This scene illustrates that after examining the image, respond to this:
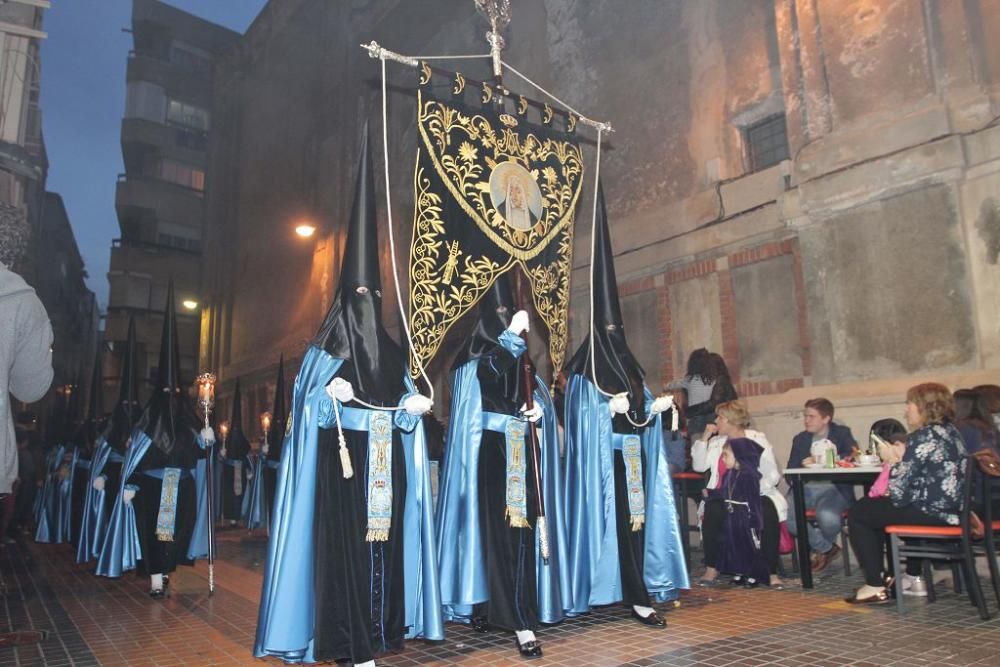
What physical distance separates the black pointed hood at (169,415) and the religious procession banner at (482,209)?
3.32m

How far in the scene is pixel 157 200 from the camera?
1124 inches

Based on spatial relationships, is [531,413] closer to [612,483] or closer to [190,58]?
[612,483]

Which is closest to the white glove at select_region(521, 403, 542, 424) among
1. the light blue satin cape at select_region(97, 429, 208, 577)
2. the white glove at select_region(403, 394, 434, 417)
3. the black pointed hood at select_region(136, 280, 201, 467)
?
the white glove at select_region(403, 394, 434, 417)

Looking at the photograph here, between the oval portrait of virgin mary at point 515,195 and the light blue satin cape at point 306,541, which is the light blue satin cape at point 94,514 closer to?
the light blue satin cape at point 306,541

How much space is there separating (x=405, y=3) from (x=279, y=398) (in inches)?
387

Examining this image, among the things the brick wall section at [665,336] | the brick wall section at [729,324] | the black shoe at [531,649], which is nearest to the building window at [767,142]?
the brick wall section at [729,324]

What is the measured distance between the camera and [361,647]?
3.70 metres

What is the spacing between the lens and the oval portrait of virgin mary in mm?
4887

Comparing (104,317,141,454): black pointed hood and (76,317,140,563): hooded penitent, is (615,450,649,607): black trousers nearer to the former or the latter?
(76,317,140,563): hooded penitent

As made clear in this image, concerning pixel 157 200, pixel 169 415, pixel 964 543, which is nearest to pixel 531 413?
pixel 964 543

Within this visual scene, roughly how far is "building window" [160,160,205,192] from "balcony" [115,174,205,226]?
405 millimetres

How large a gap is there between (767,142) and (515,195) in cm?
499

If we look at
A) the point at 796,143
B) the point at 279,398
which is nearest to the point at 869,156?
the point at 796,143

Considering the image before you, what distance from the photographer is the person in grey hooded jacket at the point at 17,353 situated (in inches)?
142
